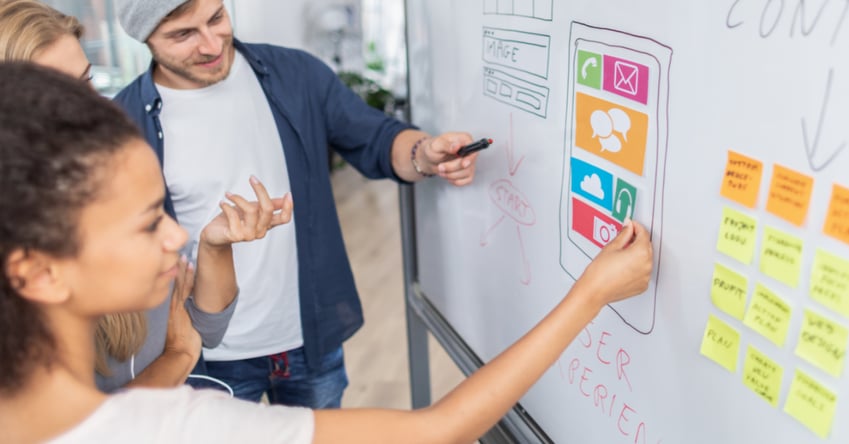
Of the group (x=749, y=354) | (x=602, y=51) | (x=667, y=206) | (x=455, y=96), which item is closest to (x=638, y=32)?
(x=602, y=51)

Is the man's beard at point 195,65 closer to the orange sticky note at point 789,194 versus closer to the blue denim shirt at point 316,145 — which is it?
the blue denim shirt at point 316,145

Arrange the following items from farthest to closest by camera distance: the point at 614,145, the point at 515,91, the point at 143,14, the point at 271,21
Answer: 1. the point at 271,21
2. the point at 143,14
3. the point at 515,91
4. the point at 614,145

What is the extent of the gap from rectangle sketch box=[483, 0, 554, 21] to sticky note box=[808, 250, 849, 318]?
0.49m

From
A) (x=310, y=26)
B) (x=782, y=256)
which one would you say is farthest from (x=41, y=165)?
(x=310, y=26)

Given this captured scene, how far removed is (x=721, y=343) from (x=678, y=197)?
16 cm

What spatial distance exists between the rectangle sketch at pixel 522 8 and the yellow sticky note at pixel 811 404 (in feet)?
1.77

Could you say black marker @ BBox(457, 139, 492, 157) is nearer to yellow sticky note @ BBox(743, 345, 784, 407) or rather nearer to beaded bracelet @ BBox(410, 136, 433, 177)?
beaded bracelet @ BBox(410, 136, 433, 177)

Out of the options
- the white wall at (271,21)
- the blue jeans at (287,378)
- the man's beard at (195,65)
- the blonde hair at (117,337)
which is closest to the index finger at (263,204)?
the blonde hair at (117,337)

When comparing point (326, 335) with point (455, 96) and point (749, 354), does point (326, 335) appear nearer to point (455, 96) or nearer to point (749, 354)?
point (455, 96)

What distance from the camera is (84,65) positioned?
114cm

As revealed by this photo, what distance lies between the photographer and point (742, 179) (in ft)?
2.32

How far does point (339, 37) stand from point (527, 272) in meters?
4.32

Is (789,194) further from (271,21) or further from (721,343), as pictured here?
(271,21)

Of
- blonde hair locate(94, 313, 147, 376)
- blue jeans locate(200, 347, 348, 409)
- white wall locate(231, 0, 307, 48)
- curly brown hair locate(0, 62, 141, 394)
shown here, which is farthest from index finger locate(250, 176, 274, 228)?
white wall locate(231, 0, 307, 48)
